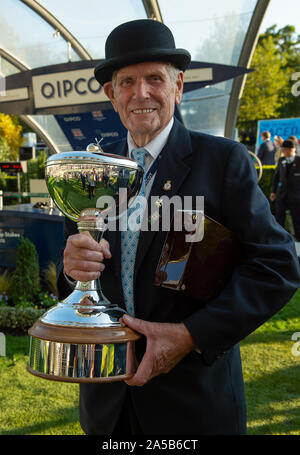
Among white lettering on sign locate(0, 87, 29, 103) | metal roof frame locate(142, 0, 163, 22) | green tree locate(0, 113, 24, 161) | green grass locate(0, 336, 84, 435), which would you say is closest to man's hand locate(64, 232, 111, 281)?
green grass locate(0, 336, 84, 435)

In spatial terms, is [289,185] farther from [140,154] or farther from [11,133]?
[11,133]

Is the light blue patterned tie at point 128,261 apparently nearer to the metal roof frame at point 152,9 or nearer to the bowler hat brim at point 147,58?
the bowler hat brim at point 147,58

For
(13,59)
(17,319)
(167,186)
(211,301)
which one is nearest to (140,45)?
(167,186)

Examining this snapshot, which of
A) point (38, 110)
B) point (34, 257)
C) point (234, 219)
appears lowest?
point (34, 257)

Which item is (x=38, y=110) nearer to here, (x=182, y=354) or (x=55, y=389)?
(x=55, y=389)

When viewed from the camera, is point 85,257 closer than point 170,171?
Yes

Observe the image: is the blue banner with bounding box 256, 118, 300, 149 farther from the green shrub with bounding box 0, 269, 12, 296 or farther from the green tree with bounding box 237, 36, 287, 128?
the green shrub with bounding box 0, 269, 12, 296

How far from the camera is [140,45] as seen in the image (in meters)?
1.25

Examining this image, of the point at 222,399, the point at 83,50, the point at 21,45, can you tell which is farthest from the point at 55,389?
the point at 21,45

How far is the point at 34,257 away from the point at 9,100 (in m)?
4.24

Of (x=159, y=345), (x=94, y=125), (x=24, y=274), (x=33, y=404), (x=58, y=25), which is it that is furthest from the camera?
(x=58, y=25)

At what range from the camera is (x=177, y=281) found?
116 cm

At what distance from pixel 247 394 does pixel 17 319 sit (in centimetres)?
289

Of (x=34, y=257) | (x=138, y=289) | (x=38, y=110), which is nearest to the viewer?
(x=138, y=289)
